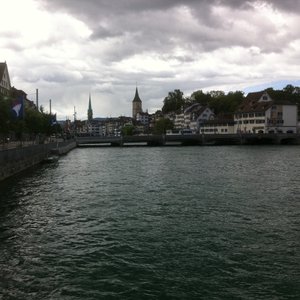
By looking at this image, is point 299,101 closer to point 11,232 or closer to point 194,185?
point 194,185

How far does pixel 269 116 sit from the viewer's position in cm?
15238

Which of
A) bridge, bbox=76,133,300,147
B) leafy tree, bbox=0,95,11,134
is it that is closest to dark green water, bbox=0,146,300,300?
leafy tree, bbox=0,95,11,134

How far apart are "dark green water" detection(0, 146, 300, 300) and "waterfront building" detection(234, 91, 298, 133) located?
Result: 404 feet

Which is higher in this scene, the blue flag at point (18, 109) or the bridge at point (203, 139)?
the blue flag at point (18, 109)

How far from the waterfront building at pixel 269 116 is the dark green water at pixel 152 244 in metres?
123

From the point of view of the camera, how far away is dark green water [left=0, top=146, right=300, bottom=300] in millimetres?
13383

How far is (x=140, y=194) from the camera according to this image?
106 feet

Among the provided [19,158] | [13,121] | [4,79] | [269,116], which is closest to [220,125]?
[269,116]

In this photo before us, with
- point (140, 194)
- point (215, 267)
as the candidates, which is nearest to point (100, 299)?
point (215, 267)

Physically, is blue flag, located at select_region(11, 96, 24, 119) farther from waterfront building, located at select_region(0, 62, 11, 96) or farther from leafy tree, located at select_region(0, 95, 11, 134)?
waterfront building, located at select_region(0, 62, 11, 96)

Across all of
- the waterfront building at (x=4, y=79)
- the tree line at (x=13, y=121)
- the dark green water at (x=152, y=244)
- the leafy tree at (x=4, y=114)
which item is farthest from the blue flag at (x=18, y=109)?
the waterfront building at (x=4, y=79)

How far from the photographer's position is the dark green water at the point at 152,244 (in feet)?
43.9

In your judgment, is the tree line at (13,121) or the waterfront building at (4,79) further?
the waterfront building at (4,79)

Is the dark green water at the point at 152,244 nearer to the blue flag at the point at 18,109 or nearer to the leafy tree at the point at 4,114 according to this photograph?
the blue flag at the point at 18,109
